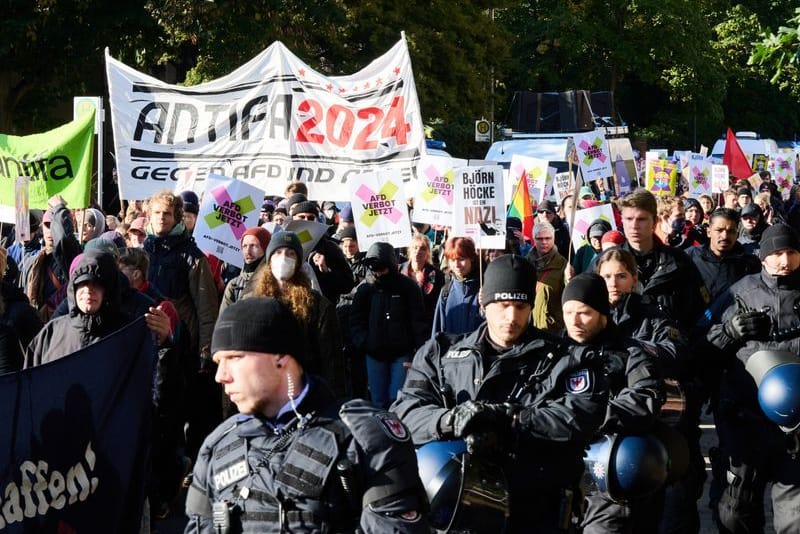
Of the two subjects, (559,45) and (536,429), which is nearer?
(536,429)

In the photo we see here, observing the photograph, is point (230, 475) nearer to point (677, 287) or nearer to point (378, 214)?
point (677, 287)

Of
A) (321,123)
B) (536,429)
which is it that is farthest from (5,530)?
(321,123)

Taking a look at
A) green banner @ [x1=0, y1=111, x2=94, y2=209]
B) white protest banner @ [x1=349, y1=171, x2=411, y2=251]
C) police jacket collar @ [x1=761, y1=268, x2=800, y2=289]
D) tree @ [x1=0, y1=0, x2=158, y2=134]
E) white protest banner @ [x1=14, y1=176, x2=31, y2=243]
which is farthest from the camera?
tree @ [x1=0, y1=0, x2=158, y2=134]

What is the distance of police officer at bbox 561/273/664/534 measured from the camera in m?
5.73

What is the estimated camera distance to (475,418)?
4.43m

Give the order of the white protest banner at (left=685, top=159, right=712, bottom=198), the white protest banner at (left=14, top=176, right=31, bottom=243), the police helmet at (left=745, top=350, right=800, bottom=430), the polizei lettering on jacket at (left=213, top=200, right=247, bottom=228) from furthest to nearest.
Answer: the white protest banner at (left=685, top=159, right=712, bottom=198), the white protest banner at (left=14, top=176, right=31, bottom=243), the polizei lettering on jacket at (left=213, top=200, right=247, bottom=228), the police helmet at (left=745, top=350, right=800, bottom=430)

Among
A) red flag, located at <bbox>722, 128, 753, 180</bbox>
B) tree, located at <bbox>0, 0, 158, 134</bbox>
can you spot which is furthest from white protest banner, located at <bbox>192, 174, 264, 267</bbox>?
tree, located at <bbox>0, 0, 158, 134</bbox>

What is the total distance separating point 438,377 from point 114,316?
2193 millimetres

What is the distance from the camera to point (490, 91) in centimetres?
3650

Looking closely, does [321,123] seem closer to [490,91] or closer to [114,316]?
[114,316]

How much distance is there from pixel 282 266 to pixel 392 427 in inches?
163

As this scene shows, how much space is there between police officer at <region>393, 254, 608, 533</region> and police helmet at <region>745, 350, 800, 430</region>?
185cm

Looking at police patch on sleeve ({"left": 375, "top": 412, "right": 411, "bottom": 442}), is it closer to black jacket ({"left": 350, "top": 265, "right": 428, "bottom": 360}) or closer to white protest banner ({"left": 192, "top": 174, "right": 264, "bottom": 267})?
black jacket ({"left": 350, "top": 265, "right": 428, "bottom": 360})

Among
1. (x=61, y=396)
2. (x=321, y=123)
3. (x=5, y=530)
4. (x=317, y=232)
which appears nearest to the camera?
(x=5, y=530)
